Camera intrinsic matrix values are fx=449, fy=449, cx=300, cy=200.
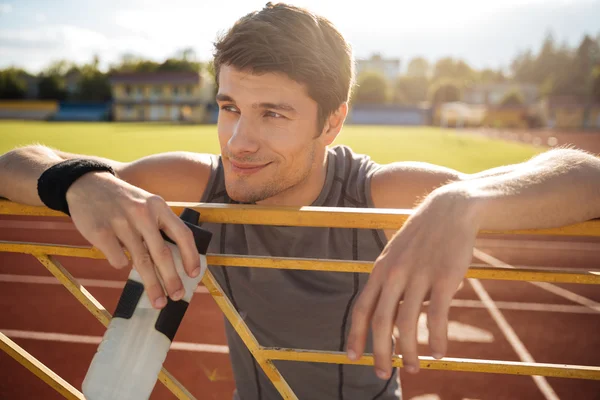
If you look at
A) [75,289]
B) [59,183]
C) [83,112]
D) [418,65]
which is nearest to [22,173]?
[59,183]

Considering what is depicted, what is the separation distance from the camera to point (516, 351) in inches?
162

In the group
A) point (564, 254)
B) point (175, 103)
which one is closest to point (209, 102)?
point (175, 103)

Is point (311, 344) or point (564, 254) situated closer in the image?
point (311, 344)

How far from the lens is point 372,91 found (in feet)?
214

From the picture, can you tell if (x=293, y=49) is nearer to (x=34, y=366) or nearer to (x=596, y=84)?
(x=34, y=366)

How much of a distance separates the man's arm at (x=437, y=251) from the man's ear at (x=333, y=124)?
3.44ft

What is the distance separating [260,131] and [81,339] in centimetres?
346

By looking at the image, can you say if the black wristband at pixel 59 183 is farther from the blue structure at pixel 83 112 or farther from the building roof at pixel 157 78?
the blue structure at pixel 83 112

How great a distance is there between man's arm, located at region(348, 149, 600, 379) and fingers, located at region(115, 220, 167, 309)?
0.44m

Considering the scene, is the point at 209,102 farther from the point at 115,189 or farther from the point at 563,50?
the point at 563,50

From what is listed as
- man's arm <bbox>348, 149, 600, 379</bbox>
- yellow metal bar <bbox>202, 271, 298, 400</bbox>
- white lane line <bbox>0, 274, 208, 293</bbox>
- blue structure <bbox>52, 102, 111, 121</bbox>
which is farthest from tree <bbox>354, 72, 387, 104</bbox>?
yellow metal bar <bbox>202, 271, 298, 400</bbox>

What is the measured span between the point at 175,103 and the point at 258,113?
65.1 meters

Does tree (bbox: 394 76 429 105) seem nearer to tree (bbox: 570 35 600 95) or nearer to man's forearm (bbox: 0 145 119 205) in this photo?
tree (bbox: 570 35 600 95)

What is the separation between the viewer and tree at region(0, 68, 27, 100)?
2554 inches
